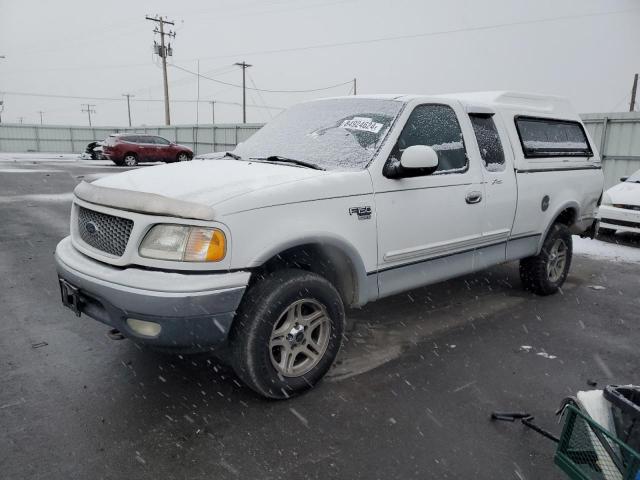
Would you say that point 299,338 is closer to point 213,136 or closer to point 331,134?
point 331,134

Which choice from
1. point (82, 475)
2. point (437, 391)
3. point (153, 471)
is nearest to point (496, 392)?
point (437, 391)

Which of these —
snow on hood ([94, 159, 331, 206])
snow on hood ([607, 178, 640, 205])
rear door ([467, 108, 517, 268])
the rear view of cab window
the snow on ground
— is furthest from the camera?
snow on hood ([607, 178, 640, 205])

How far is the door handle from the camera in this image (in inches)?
153

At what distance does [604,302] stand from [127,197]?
4.83m

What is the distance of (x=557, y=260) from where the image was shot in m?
5.27

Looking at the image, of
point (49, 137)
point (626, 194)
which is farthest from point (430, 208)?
point (49, 137)

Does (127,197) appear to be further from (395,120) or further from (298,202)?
(395,120)

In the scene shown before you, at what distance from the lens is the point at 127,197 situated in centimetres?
272

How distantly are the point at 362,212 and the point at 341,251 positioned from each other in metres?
0.29

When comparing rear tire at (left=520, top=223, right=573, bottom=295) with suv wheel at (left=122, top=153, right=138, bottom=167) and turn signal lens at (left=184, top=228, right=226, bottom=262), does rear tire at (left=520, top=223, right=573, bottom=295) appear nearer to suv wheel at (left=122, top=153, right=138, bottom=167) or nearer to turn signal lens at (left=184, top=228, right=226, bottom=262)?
turn signal lens at (left=184, top=228, right=226, bottom=262)

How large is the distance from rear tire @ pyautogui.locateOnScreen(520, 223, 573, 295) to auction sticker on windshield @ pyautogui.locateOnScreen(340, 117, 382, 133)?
2495 millimetres

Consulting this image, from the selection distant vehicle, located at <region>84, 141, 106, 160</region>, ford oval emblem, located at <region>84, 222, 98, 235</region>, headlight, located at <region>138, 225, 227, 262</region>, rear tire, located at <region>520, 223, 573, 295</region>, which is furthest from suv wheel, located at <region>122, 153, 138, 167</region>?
headlight, located at <region>138, 225, 227, 262</region>

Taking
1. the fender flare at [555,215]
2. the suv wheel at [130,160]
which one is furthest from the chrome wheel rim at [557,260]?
the suv wheel at [130,160]

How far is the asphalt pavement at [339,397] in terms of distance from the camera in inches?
96.7
